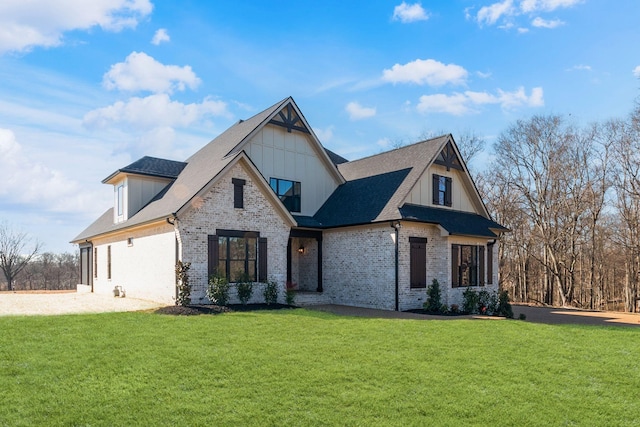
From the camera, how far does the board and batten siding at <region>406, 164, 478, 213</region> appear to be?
19.7m

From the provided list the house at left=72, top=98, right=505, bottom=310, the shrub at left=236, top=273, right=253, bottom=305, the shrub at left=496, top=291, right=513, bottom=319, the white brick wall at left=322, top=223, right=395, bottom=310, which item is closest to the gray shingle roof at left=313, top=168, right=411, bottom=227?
the house at left=72, top=98, right=505, bottom=310

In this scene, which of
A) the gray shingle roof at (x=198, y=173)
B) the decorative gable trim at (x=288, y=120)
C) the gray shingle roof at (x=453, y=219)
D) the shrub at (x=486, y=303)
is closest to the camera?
the gray shingle roof at (x=198, y=173)

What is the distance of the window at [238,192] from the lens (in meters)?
17.2

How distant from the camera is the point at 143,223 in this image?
17.9m

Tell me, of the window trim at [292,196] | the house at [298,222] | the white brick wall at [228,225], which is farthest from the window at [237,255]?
the window trim at [292,196]

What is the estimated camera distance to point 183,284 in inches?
608

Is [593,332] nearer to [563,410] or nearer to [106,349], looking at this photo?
[563,410]

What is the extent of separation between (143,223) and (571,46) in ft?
55.3

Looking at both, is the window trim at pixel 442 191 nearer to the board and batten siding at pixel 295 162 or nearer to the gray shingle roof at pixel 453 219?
the gray shingle roof at pixel 453 219

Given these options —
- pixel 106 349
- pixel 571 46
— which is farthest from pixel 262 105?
pixel 106 349

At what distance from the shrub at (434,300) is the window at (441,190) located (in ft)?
13.7

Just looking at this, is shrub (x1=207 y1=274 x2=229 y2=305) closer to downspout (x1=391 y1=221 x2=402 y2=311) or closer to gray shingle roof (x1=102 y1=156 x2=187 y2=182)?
downspout (x1=391 y1=221 x2=402 y2=311)

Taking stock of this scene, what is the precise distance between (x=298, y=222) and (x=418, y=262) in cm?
553

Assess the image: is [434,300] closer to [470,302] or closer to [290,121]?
[470,302]
